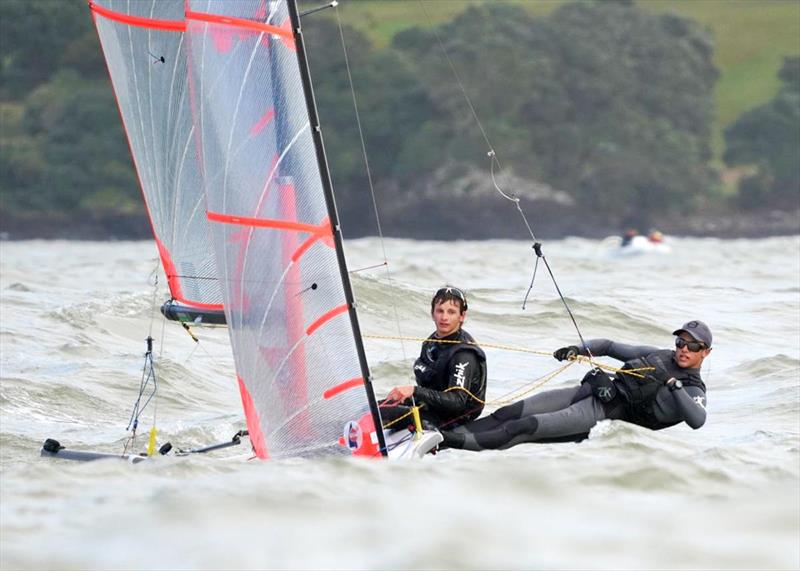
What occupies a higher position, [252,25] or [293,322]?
[252,25]

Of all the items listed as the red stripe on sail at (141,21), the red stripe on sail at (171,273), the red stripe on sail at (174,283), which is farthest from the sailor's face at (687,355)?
the red stripe on sail at (141,21)

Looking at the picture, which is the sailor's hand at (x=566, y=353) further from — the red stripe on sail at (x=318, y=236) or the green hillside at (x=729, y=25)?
the green hillside at (x=729, y=25)

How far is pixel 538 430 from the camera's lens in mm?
8641

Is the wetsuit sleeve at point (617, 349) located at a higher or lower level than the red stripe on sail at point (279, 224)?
lower

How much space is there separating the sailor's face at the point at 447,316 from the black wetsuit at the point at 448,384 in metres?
0.05

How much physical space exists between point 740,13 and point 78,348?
59795 mm

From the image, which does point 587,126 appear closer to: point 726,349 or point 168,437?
point 726,349

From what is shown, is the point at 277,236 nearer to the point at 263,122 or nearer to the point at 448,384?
the point at 263,122

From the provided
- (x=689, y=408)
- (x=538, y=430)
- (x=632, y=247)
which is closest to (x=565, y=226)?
(x=632, y=247)

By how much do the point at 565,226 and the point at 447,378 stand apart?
47095mm

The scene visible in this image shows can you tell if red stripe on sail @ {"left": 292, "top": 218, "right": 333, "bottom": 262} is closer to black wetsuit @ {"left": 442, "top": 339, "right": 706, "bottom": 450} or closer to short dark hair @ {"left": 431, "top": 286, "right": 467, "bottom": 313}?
short dark hair @ {"left": 431, "top": 286, "right": 467, "bottom": 313}

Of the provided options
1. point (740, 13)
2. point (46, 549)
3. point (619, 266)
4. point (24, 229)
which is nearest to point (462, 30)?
point (740, 13)

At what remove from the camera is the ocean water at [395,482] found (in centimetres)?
578

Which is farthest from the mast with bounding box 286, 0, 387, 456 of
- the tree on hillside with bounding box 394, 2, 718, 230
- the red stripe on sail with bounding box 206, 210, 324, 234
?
the tree on hillside with bounding box 394, 2, 718, 230
